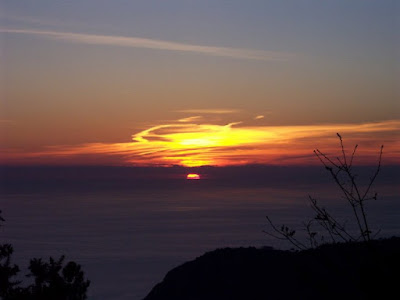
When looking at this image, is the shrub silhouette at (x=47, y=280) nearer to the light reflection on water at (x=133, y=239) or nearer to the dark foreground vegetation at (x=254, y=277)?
the dark foreground vegetation at (x=254, y=277)

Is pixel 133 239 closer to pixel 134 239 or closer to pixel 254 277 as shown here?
pixel 134 239

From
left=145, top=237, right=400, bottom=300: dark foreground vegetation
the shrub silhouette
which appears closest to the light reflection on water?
left=145, top=237, right=400, bottom=300: dark foreground vegetation

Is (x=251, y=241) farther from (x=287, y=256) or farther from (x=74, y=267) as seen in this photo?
(x=74, y=267)

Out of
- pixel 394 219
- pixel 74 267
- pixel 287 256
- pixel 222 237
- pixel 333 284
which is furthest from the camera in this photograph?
pixel 394 219

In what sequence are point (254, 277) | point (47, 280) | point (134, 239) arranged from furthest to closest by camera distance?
point (134, 239)
point (254, 277)
point (47, 280)

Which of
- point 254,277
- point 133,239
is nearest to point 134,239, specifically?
point 133,239

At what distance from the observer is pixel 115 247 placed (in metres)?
110

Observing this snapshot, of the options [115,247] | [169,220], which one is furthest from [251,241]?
[169,220]

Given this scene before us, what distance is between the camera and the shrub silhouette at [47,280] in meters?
13.7

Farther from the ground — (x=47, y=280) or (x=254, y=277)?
(x=47, y=280)

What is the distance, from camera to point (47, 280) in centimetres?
1414

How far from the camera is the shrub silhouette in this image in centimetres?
1372

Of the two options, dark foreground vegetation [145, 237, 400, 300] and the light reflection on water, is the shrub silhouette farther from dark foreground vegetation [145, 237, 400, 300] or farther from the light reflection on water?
the light reflection on water

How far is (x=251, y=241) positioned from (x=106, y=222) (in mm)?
65817
